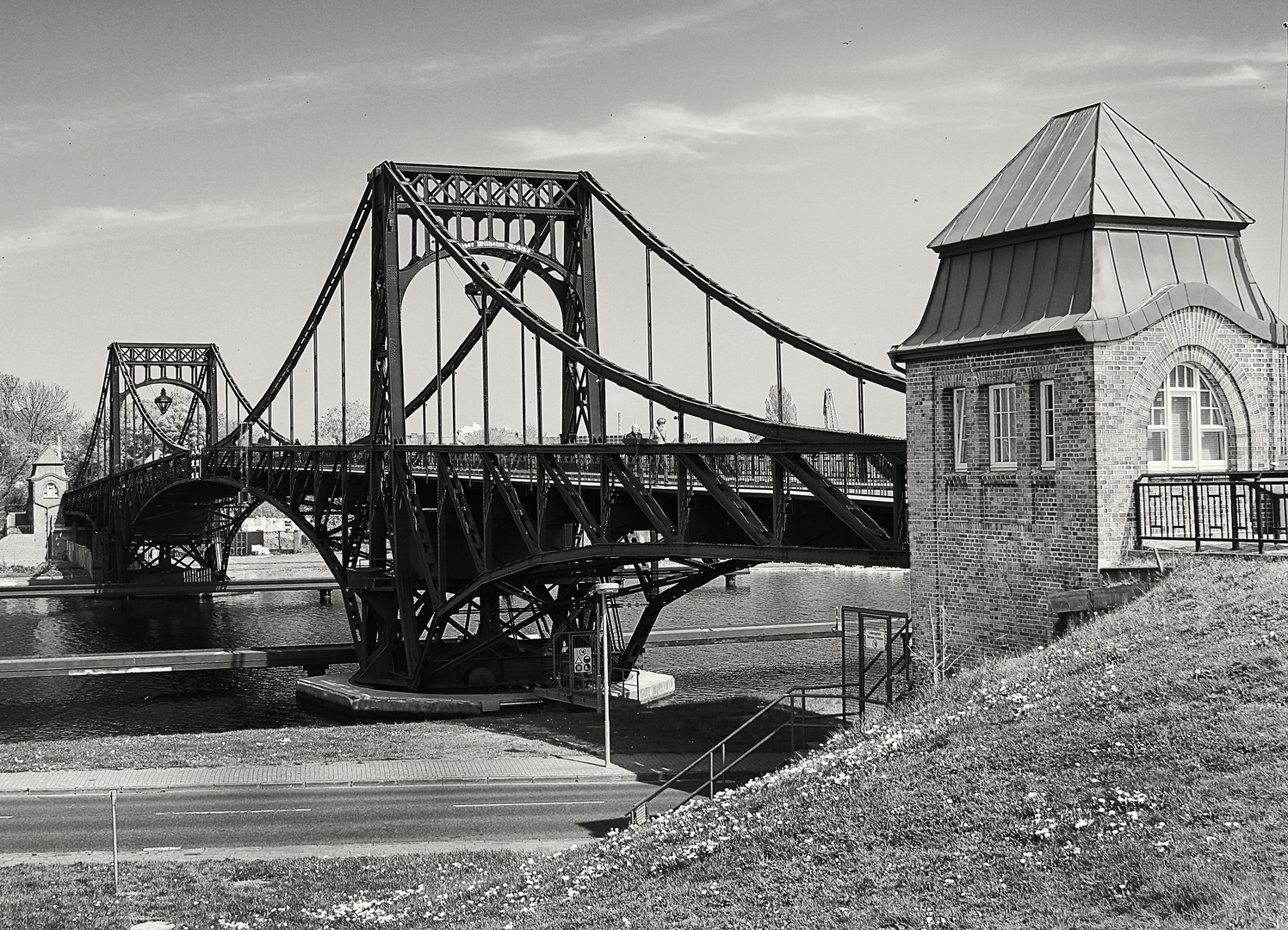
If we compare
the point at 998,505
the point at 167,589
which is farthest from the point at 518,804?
the point at 167,589

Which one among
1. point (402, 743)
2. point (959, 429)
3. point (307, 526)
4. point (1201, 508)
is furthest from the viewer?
point (307, 526)

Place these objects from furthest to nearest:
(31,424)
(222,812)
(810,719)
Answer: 1. (31,424)
2. (810,719)
3. (222,812)

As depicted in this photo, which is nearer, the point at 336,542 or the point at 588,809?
the point at 588,809

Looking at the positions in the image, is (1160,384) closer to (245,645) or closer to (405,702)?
(405,702)

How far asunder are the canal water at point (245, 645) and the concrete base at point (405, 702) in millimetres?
764

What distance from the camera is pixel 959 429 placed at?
22.5 meters

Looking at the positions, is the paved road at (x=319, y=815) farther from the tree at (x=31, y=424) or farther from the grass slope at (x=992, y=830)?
the tree at (x=31, y=424)

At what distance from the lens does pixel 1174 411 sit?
2108 centimetres

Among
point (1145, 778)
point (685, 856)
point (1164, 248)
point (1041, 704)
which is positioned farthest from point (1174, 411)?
point (685, 856)

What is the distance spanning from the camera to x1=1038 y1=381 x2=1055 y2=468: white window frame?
20.9 m

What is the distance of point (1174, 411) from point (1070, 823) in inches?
364

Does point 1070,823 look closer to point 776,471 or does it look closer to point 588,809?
point 588,809

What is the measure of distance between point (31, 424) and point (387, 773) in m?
139

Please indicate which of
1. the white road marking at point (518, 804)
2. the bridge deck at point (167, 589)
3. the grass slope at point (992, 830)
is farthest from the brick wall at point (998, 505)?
the bridge deck at point (167, 589)
